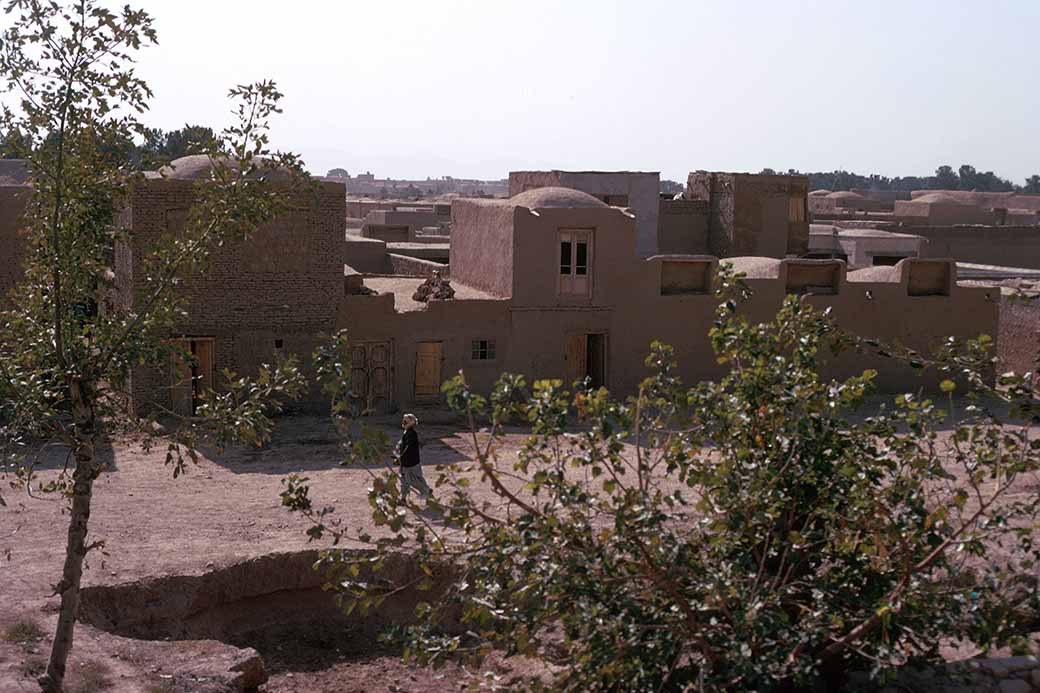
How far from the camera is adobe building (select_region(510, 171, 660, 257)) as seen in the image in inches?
1218

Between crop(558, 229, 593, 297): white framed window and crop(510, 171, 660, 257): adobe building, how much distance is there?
8512 mm

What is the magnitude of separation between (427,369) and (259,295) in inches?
128

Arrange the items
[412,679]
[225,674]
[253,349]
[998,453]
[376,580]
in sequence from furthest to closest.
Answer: [253,349] < [376,580] < [412,679] < [225,674] < [998,453]

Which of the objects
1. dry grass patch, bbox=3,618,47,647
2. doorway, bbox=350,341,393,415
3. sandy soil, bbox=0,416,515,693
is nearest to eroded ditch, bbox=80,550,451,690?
sandy soil, bbox=0,416,515,693

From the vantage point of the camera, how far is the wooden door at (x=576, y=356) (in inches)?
875

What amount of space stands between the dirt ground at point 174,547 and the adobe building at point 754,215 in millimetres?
14588

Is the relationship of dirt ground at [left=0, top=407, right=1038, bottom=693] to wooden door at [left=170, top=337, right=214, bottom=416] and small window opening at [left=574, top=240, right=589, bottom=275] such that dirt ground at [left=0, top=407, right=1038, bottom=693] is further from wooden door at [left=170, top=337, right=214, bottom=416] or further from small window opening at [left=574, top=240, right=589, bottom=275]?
small window opening at [left=574, top=240, right=589, bottom=275]

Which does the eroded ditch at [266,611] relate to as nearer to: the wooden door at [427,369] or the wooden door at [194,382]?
the wooden door at [194,382]

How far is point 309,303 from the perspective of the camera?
66.0 feet

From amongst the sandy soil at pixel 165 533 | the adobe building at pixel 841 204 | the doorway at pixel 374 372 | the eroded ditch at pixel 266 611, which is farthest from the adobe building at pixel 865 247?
the eroded ditch at pixel 266 611

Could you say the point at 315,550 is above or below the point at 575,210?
below

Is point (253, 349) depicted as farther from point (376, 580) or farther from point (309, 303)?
point (376, 580)

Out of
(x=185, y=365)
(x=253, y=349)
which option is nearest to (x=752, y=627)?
(x=185, y=365)

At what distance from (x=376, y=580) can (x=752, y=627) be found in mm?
5703
